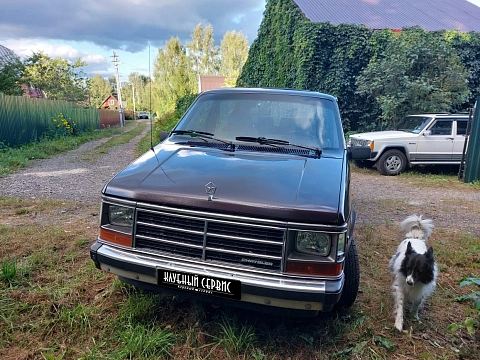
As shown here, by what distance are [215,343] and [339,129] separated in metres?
2.29

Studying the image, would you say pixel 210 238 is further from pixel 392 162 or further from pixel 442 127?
pixel 442 127

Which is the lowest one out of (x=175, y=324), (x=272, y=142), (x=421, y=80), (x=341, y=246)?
(x=175, y=324)

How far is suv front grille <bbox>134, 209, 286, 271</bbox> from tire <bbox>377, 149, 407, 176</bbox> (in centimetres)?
889

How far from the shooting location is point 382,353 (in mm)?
2658

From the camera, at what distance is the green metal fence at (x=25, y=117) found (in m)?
12.7

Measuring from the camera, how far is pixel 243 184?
2.48 m

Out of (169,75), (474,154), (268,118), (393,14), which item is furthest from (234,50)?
(268,118)

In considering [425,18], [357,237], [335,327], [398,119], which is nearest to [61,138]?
[398,119]

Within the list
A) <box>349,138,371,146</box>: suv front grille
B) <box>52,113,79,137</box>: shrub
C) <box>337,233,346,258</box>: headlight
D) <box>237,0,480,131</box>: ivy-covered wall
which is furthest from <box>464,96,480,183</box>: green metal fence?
<box>52,113,79,137</box>: shrub

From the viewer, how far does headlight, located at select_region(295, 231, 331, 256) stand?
2.29 meters

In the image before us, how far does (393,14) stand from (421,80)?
28.7 ft

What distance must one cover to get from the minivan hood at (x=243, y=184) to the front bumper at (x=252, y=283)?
385 mm

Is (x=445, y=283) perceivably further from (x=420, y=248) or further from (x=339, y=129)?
(x=339, y=129)

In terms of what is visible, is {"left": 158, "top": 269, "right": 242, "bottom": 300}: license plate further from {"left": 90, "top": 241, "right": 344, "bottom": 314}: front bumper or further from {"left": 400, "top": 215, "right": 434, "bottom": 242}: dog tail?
{"left": 400, "top": 215, "right": 434, "bottom": 242}: dog tail
